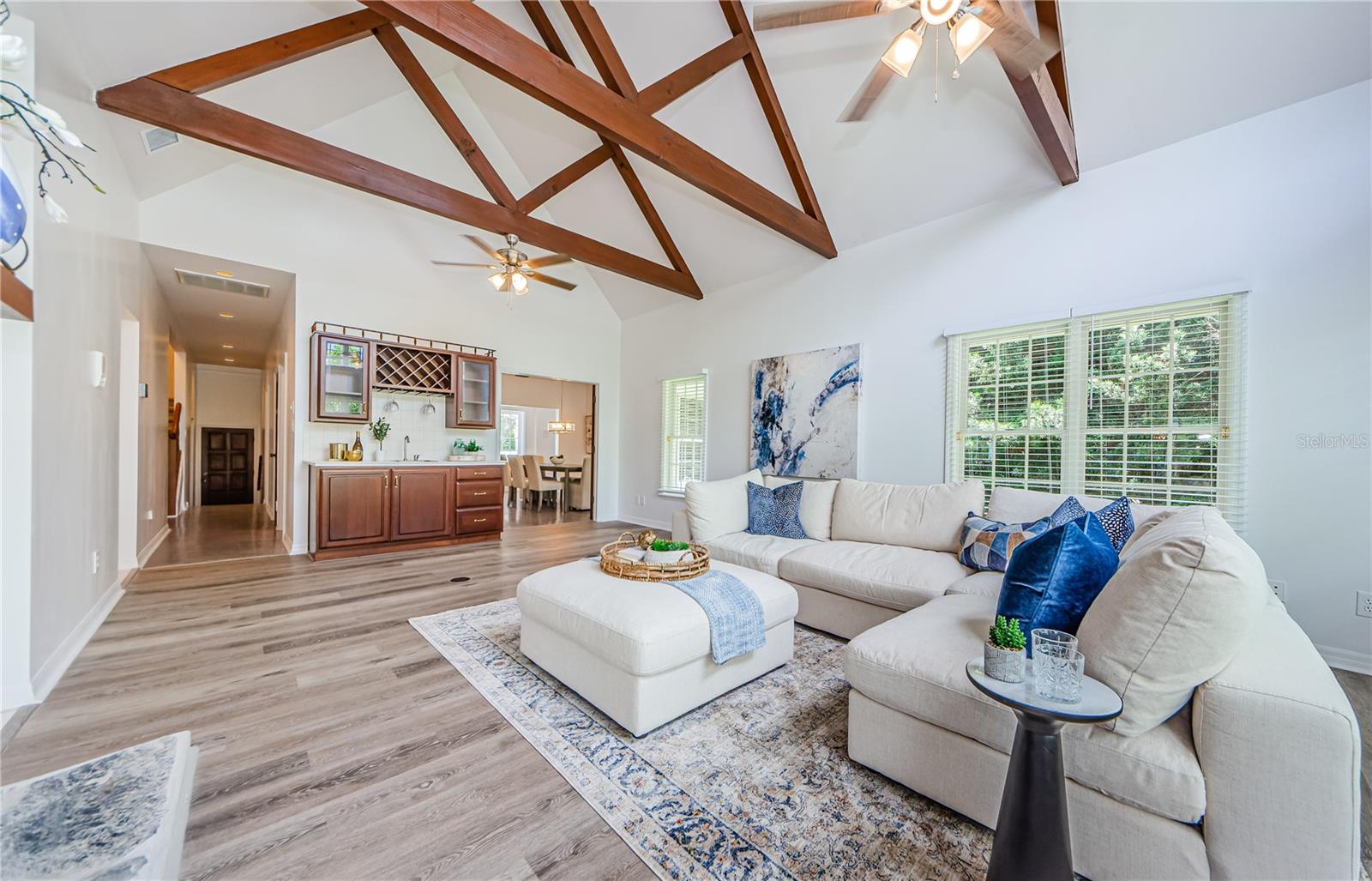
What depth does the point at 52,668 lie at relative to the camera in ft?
7.45

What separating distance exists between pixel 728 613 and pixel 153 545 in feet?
21.3

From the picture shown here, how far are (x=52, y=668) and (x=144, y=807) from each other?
206 cm

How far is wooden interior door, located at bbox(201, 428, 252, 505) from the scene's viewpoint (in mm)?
9500

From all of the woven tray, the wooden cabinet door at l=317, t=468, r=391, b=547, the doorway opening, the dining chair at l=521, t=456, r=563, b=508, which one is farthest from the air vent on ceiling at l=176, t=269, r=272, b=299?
the woven tray

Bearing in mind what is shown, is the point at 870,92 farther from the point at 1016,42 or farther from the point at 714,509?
the point at 714,509

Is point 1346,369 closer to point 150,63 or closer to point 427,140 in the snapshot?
point 150,63

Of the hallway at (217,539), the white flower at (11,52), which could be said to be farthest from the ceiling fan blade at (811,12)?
the hallway at (217,539)

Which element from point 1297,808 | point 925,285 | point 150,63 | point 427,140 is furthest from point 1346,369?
point 427,140

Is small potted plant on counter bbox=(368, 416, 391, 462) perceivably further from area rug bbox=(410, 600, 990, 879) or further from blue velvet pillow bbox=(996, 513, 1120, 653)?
blue velvet pillow bbox=(996, 513, 1120, 653)

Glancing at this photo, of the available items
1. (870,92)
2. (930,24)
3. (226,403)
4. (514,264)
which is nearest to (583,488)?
(514,264)

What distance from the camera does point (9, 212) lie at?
4.35 ft

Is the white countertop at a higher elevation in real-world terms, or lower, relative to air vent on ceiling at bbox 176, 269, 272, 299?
lower

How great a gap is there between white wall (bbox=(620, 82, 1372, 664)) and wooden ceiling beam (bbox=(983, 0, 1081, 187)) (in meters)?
0.28

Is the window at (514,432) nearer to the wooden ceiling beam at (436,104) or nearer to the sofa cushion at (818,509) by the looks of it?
the wooden ceiling beam at (436,104)
